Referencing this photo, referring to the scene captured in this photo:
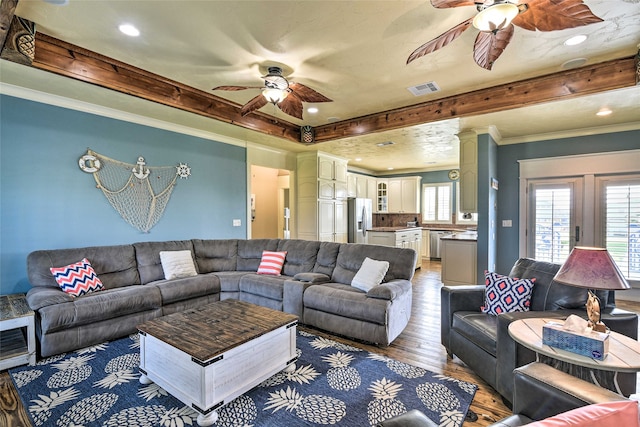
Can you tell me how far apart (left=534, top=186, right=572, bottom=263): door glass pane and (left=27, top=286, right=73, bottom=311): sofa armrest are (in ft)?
21.9

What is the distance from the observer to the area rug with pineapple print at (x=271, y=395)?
1870 mm

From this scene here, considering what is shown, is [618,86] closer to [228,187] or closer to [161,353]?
[161,353]

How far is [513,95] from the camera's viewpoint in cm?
344

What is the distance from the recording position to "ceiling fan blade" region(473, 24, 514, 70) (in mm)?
2018

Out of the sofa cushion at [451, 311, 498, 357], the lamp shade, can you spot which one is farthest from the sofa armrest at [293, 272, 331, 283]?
the lamp shade

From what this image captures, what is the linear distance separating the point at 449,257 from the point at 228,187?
13.6ft

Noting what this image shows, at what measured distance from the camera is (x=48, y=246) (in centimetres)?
338

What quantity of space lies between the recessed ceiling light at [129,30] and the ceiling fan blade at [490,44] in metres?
2.67

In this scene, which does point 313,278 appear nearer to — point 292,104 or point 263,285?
point 263,285

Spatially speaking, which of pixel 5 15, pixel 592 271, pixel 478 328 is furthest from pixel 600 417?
pixel 5 15

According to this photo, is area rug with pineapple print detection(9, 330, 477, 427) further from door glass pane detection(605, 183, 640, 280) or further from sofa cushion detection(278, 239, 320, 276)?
door glass pane detection(605, 183, 640, 280)

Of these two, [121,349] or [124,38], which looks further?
[121,349]

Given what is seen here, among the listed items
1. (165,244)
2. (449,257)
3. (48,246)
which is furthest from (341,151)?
(48,246)

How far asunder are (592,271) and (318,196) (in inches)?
191
